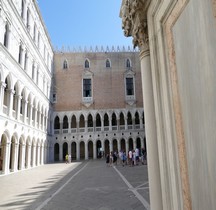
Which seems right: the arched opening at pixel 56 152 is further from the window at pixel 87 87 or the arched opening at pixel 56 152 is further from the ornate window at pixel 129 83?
the ornate window at pixel 129 83

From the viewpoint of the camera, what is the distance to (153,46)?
305 centimetres

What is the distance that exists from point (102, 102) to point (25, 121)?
1509 centimetres

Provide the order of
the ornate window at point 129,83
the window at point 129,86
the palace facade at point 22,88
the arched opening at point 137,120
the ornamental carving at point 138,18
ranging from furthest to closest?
the window at point 129,86
the ornate window at point 129,83
the arched opening at point 137,120
the palace facade at point 22,88
the ornamental carving at point 138,18

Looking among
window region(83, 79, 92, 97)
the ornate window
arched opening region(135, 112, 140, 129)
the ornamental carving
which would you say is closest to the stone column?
the ornamental carving

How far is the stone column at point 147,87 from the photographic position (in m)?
2.87

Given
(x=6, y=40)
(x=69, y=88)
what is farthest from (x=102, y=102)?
(x=6, y=40)

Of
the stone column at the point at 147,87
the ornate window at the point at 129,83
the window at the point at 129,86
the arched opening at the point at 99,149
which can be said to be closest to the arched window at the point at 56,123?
the arched opening at the point at 99,149

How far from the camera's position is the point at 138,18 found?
10.7 ft

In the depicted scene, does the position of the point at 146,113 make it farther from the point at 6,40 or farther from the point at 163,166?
the point at 6,40

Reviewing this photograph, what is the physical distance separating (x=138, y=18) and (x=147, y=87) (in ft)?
3.32

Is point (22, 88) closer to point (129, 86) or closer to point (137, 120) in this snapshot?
point (129, 86)

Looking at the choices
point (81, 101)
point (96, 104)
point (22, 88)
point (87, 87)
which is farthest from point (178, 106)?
point (87, 87)

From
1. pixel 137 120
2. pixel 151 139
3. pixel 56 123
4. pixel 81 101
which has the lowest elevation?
pixel 151 139

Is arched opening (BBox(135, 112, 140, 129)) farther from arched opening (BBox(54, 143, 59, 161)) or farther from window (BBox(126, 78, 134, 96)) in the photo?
arched opening (BBox(54, 143, 59, 161))
